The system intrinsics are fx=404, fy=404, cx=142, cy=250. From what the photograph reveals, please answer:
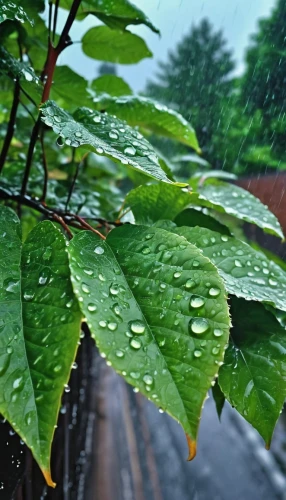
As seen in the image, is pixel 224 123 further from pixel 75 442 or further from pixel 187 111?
pixel 75 442

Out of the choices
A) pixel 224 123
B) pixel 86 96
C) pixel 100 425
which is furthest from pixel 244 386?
pixel 100 425

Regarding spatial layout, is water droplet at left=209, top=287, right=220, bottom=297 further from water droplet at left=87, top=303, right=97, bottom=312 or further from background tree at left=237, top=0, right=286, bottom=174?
background tree at left=237, top=0, right=286, bottom=174

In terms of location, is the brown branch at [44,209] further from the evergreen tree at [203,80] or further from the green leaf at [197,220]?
the evergreen tree at [203,80]

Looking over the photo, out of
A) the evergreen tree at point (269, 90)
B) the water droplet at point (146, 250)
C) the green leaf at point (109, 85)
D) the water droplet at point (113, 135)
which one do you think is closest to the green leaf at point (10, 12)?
the water droplet at point (113, 135)

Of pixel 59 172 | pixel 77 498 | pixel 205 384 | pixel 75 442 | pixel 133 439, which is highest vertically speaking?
pixel 205 384

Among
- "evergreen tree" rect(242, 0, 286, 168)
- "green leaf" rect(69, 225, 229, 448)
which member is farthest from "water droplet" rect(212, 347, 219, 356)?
"evergreen tree" rect(242, 0, 286, 168)
